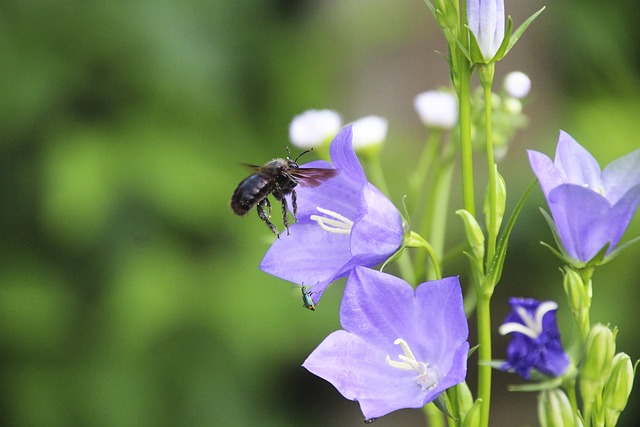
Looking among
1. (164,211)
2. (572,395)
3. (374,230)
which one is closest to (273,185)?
→ (374,230)

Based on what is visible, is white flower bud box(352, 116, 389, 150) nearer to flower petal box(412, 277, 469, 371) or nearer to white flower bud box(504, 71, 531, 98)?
white flower bud box(504, 71, 531, 98)

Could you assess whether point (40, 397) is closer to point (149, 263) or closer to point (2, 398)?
point (2, 398)

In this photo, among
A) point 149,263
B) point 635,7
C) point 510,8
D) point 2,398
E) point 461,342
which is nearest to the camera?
point 461,342

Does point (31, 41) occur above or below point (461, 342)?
above

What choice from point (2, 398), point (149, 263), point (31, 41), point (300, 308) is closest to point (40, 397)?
point (2, 398)

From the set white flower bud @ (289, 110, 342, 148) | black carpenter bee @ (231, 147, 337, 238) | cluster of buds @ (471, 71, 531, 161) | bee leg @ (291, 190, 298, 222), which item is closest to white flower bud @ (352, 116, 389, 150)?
white flower bud @ (289, 110, 342, 148)

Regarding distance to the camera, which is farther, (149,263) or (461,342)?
(149,263)

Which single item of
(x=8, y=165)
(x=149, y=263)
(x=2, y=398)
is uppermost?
(x=8, y=165)
